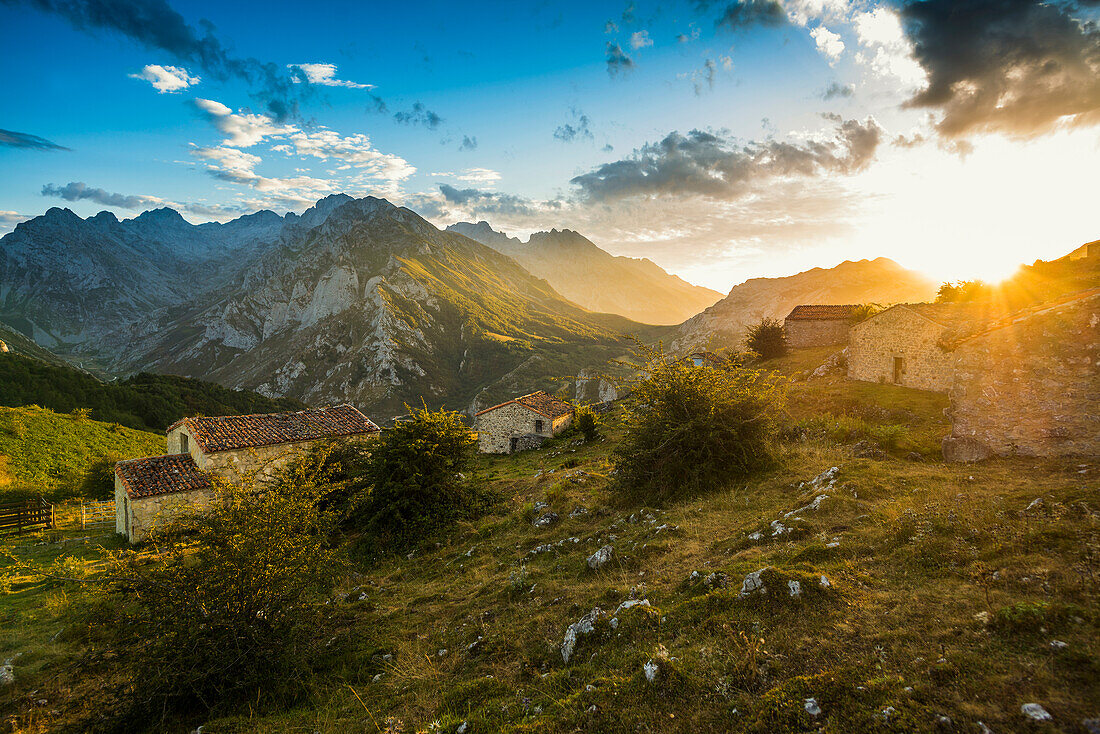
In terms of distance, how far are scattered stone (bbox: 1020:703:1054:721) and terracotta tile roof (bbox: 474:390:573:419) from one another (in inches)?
1282

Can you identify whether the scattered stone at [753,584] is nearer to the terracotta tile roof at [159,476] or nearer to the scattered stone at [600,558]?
the scattered stone at [600,558]

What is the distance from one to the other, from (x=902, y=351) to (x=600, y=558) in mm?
26483

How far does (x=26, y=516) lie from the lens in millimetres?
23531

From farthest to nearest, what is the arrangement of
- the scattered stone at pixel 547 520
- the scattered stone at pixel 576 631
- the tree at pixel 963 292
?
the tree at pixel 963 292, the scattered stone at pixel 547 520, the scattered stone at pixel 576 631

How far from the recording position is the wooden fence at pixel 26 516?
22.8 metres

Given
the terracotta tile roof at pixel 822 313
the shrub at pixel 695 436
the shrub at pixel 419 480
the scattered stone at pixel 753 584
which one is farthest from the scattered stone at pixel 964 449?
the terracotta tile roof at pixel 822 313

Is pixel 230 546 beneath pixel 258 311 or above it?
beneath

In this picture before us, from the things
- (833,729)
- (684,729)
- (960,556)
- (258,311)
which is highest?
(258,311)

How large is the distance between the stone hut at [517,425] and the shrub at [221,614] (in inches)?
1098

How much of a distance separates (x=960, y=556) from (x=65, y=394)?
82.4 meters

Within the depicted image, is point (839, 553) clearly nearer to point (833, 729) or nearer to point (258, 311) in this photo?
point (833, 729)

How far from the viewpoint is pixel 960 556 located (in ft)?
20.4

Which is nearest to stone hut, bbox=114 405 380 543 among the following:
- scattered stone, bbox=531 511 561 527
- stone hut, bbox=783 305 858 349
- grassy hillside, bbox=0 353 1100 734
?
grassy hillside, bbox=0 353 1100 734

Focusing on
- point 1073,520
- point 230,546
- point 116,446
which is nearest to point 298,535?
point 230,546
